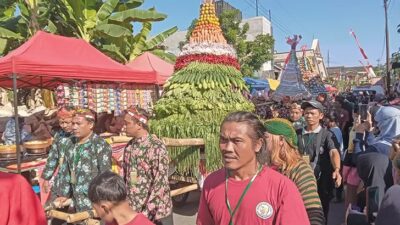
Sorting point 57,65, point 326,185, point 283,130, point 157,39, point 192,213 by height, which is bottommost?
point 192,213

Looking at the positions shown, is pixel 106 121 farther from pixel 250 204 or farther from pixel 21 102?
pixel 250 204

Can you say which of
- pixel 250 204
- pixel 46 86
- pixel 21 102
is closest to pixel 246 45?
pixel 21 102

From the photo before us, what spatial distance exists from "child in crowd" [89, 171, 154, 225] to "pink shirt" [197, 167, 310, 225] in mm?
623

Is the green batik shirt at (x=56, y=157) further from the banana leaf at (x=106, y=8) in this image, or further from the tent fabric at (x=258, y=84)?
the tent fabric at (x=258, y=84)

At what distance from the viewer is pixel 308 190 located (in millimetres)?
2311

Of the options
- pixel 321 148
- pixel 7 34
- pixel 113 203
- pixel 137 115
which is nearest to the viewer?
pixel 113 203

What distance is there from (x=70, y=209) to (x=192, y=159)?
1.79 metres

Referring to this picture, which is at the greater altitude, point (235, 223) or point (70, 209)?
point (235, 223)

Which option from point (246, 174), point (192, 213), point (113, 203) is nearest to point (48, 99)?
point (192, 213)

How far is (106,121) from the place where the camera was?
9.98m

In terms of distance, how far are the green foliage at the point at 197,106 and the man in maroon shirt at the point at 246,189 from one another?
289 cm

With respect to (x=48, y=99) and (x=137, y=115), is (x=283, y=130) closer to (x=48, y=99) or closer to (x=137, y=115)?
(x=137, y=115)

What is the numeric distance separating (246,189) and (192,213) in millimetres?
4236

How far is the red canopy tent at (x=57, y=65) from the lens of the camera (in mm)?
5852
